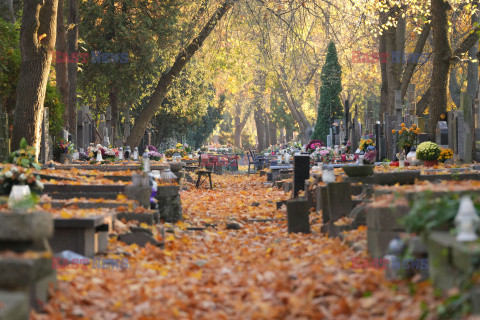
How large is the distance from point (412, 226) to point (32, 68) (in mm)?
12512

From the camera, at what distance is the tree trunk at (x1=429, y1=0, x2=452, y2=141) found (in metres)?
20.2

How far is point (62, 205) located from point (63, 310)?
449cm

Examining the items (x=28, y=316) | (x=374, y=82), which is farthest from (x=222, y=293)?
(x=374, y=82)

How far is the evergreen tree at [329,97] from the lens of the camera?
3877 centimetres

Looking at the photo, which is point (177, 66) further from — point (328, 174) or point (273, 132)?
point (273, 132)

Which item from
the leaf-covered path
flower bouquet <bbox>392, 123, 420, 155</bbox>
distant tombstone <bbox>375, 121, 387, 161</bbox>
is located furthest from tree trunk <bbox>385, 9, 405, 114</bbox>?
the leaf-covered path

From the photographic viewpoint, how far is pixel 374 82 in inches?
2328

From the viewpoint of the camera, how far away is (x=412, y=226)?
5910 millimetres

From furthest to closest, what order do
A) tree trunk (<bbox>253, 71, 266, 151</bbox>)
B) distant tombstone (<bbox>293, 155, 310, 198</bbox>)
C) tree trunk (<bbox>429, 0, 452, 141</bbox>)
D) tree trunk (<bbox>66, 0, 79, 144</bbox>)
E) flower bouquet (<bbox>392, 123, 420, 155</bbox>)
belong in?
tree trunk (<bbox>253, 71, 266, 151</bbox>), tree trunk (<bbox>66, 0, 79, 144</bbox>), tree trunk (<bbox>429, 0, 452, 141</bbox>), flower bouquet (<bbox>392, 123, 420, 155</bbox>), distant tombstone (<bbox>293, 155, 310, 198</bbox>)

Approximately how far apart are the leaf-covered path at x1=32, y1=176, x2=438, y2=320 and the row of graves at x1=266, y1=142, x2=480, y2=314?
230mm

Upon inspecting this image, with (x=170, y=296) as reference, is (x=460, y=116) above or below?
above

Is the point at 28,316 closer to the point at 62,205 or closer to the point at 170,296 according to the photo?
the point at 170,296

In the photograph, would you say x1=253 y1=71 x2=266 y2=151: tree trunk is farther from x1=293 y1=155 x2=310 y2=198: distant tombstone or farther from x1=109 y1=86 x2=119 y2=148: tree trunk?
x1=293 y1=155 x2=310 y2=198: distant tombstone

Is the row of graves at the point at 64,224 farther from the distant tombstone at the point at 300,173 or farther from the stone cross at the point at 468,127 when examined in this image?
the stone cross at the point at 468,127
